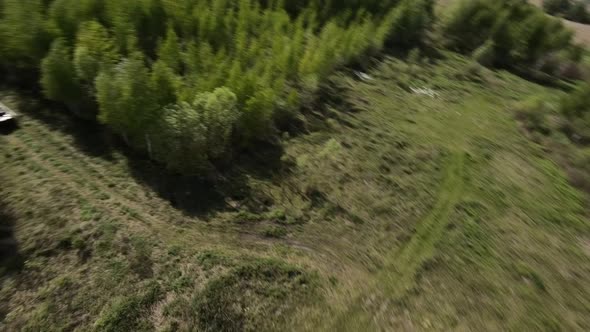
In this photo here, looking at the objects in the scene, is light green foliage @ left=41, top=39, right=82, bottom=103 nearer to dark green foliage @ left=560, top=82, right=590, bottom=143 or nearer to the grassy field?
the grassy field

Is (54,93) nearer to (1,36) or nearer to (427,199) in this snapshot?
(1,36)

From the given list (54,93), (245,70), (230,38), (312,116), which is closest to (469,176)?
(312,116)

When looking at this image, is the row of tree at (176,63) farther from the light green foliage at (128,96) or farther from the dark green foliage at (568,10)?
the dark green foliage at (568,10)

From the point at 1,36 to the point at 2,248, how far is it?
A: 4.54 meters

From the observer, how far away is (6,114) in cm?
780

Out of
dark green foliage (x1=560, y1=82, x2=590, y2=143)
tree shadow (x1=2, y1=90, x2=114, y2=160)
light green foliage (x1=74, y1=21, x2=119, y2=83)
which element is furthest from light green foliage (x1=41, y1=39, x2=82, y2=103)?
dark green foliage (x1=560, y1=82, x2=590, y2=143)

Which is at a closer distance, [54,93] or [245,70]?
[54,93]

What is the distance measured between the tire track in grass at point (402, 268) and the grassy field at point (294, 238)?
0.03 metres

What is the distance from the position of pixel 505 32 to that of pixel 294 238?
1593cm

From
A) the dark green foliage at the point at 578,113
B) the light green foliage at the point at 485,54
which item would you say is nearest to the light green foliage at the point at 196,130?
the dark green foliage at the point at 578,113

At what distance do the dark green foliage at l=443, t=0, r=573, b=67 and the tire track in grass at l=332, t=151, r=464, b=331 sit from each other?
1118cm

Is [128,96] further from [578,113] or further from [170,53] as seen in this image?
[578,113]

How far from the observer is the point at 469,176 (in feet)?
34.6

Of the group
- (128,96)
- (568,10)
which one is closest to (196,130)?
(128,96)
